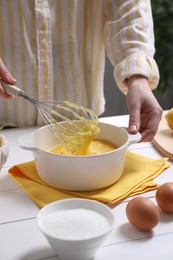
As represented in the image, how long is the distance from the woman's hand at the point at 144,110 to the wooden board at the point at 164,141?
0.28 feet

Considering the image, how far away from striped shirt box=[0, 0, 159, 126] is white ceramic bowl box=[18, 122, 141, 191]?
0.31 metres

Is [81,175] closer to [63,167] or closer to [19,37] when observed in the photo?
[63,167]

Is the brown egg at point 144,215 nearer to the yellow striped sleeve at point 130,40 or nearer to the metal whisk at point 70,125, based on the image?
the metal whisk at point 70,125

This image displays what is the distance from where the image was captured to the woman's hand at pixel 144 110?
964 millimetres

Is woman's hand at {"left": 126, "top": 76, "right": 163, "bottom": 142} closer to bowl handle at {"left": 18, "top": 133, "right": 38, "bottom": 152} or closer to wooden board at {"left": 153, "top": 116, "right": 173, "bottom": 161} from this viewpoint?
wooden board at {"left": 153, "top": 116, "right": 173, "bottom": 161}

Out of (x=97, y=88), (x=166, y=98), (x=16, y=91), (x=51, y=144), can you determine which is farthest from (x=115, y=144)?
(x=166, y=98)

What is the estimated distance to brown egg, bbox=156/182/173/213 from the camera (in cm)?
77

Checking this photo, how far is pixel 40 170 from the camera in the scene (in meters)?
0.86

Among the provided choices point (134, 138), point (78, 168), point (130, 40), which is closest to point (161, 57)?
point (130, 40)

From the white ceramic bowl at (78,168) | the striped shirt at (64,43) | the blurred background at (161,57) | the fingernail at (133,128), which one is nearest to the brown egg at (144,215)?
the white ceramic bowl at (78,168)

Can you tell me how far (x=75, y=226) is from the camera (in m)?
0.62

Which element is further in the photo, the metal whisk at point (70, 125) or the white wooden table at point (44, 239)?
the metal whisk at point (70, 125)

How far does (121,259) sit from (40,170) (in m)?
0.28

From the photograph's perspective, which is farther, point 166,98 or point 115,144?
point 166,98
